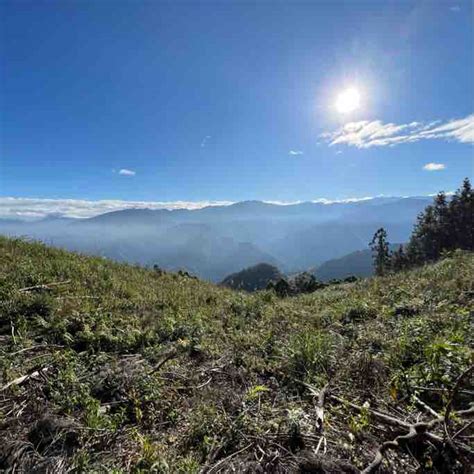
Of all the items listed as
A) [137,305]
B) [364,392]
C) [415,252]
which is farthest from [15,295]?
[415,252]

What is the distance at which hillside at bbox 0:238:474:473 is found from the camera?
2.30 metres

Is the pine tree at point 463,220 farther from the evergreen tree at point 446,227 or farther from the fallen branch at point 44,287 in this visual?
the fallen branch at point 44,287

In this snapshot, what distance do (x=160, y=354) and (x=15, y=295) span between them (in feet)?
10.3

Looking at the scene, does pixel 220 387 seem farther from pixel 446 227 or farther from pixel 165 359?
pixel 446 227

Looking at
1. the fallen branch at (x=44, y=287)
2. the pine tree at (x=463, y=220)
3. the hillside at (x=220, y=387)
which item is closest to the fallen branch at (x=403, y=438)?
the hillside at (x=220, y=387)

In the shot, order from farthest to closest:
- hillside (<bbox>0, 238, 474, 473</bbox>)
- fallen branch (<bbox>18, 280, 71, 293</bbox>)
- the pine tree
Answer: the pine tree → fallen branch (<bbox>18, 280, 71, 293</bbox>) → hillside (<bbox>0, 238, 474, 473</bbox>)

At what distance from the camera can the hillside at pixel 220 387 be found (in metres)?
2.30

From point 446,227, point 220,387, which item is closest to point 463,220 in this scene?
point 446,227

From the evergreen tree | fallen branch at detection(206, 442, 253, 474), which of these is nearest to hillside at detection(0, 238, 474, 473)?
fallen branch at detection(206, 442, 253, 474)

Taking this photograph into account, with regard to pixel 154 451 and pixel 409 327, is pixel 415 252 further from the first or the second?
pixel 154 451

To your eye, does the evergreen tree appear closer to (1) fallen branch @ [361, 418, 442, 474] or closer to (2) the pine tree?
(2) the pine tree

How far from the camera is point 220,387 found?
3.51 m

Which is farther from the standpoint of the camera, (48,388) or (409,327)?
(409,327)

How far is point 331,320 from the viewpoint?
625cm
